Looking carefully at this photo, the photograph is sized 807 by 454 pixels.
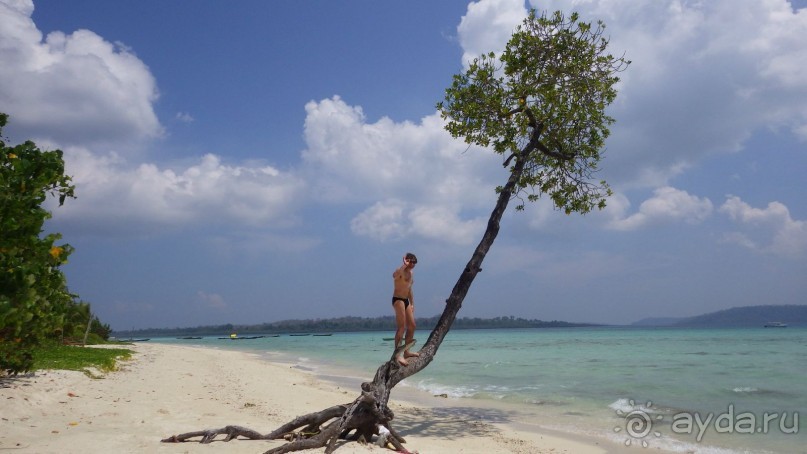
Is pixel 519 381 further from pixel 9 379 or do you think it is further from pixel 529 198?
pixel 9 379

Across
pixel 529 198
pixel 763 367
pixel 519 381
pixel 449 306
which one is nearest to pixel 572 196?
pixel 529 198

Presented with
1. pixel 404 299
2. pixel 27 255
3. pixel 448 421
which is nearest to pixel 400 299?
pixel 404 299

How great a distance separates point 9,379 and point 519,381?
14.8 m

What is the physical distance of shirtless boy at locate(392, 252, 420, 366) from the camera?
7.94m

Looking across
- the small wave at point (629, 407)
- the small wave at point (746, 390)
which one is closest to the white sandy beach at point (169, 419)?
the small wave at point (629, 407)

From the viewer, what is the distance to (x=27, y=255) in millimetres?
8359

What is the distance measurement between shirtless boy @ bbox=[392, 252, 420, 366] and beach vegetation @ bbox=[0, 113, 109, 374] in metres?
4.92

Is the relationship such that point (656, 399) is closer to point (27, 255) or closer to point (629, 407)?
point (629, 407)

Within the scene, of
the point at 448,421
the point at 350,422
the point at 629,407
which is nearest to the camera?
the point at 350,422

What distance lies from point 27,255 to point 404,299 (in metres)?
6.22

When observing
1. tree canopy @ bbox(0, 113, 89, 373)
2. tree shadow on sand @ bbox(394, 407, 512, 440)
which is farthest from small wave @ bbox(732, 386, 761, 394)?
tree canopy @ bbox(0, 113, 89, 373)

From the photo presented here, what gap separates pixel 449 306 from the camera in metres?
8.69

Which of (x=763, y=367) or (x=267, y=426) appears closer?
(x=267, y=426)

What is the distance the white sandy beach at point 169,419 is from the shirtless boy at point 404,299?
5.61 feet
